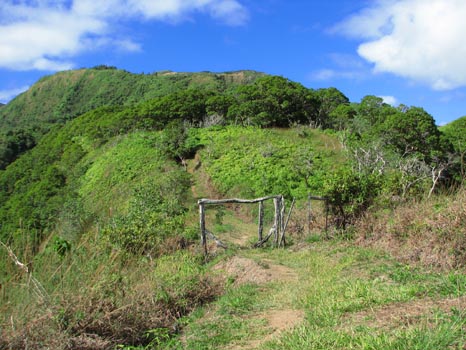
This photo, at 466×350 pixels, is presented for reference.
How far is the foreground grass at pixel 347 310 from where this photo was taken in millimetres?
3664

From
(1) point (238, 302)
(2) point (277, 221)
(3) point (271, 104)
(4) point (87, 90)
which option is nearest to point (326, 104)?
(3) point (271, 104)

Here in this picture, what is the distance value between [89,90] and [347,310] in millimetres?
121371

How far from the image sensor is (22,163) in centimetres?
4897

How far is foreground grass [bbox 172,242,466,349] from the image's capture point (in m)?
3.66

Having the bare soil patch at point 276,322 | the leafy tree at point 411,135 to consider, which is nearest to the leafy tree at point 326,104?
the leafy tree at point 411,135

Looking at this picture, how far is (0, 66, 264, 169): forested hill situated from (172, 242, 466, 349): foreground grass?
84954 millimetres

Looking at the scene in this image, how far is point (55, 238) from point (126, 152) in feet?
89.0

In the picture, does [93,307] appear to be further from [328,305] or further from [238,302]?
[328,305]

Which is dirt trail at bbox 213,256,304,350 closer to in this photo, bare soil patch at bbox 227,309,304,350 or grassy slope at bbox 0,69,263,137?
bare soil patch at bbox 227,309,304,350

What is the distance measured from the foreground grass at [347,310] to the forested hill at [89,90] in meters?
85.0

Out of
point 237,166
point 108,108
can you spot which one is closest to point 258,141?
point 237,166

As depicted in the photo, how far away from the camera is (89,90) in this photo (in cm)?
11575

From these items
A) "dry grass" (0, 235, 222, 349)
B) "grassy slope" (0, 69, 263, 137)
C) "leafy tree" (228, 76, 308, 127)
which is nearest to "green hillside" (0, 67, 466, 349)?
"dry grass" (0, 235, 222, 349)

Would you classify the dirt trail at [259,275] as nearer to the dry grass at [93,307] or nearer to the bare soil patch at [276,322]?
the bare soil patch at [276,322]
